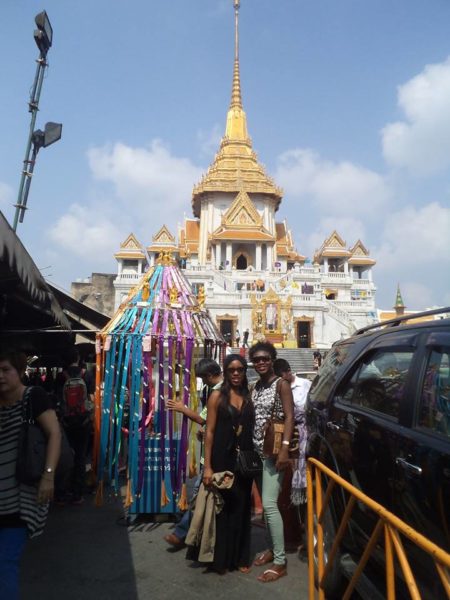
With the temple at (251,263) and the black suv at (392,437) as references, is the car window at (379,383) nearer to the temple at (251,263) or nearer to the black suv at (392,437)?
the black suv at (392,437)

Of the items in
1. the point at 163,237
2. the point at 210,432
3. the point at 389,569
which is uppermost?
the point at 163,237

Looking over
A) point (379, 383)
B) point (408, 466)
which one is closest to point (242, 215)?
point (379, 383)

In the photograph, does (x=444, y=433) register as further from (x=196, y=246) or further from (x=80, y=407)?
(x=196, y=246)

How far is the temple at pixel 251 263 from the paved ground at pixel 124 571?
18950mm

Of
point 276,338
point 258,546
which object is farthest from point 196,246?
point 258,546

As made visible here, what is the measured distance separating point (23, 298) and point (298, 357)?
20.6m

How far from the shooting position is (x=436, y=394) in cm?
228

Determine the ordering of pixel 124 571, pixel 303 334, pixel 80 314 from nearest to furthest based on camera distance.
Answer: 1. pixel 124 571
2. pixel 80 314
3. pixel 303 334

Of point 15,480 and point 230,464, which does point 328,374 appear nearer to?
point 230,464

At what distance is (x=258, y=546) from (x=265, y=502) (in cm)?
93


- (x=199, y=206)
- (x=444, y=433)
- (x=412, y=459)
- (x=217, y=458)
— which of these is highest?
(x=199, y=206)

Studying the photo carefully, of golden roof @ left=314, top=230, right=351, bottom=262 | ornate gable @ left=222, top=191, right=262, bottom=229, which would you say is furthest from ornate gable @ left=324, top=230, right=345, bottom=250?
ornate gable @ left=222, top=191, right=262, bottom=229

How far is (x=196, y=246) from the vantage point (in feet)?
144

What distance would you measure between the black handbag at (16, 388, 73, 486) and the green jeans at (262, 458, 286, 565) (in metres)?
1.67
